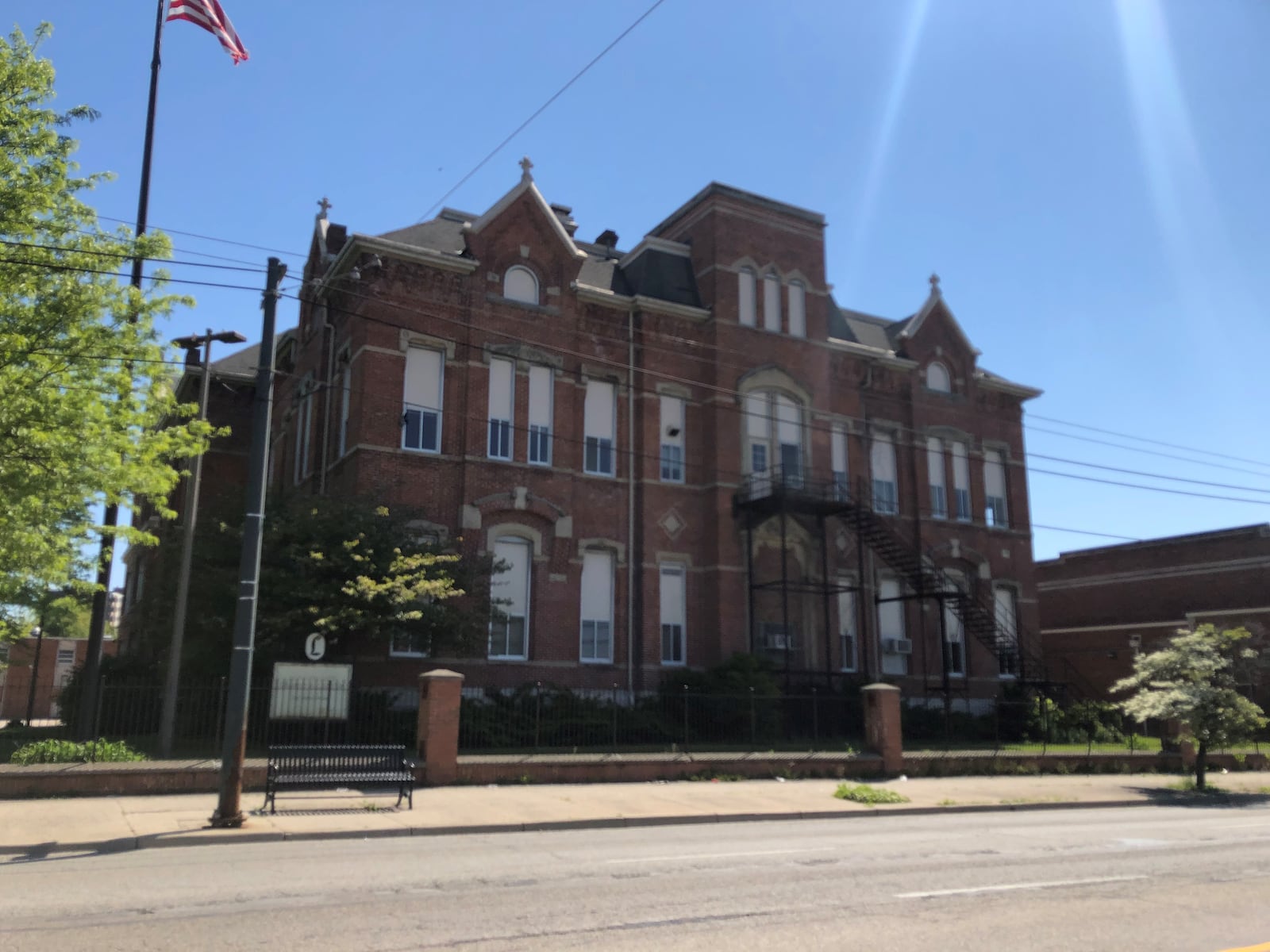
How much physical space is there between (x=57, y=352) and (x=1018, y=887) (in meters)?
15.2

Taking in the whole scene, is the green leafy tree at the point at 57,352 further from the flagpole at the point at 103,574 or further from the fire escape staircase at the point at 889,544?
the fire escape staircase at the point at 889,544

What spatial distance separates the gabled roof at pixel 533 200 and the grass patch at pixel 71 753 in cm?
1526

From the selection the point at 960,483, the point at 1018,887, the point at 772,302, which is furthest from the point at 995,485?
the point at 1018,887

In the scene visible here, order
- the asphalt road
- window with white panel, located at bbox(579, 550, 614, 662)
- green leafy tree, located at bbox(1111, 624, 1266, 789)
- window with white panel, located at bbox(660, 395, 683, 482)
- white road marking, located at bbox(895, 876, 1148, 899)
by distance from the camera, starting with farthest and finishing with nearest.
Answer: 1. window with white panel, located at bbox(660, 395, 683, 482)
2. window with white panel, located at bbox(579, 550, 614, 662)
3. green leafy tree, located at bbox(1111, 624, 1266, 789)
4. white road marking, located at bbox(895, 876, 1148, 899)
5. the asphalt road

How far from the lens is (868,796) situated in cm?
1788

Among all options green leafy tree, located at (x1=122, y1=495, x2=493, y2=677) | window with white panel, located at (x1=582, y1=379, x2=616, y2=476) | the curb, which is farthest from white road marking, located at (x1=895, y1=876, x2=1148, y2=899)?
window with white panel, located at (x1=582, y1=379, x2=616, y2=476)

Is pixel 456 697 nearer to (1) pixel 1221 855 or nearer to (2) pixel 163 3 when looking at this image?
(1) pixel 1221 855

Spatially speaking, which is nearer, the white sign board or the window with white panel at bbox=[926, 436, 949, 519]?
the white sign board

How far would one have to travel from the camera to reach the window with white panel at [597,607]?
26.6 m

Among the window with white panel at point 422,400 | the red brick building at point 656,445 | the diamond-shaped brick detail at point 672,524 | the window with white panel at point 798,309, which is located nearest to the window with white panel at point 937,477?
the red brick building at point 656,445

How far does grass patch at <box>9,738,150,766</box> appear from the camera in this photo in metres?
15.5

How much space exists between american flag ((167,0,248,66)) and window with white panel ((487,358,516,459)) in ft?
31.2

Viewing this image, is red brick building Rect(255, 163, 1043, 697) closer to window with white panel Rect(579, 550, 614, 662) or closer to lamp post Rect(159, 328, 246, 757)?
window with white panel Rect(579, 550, 614, 662)

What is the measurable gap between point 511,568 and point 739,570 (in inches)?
264
